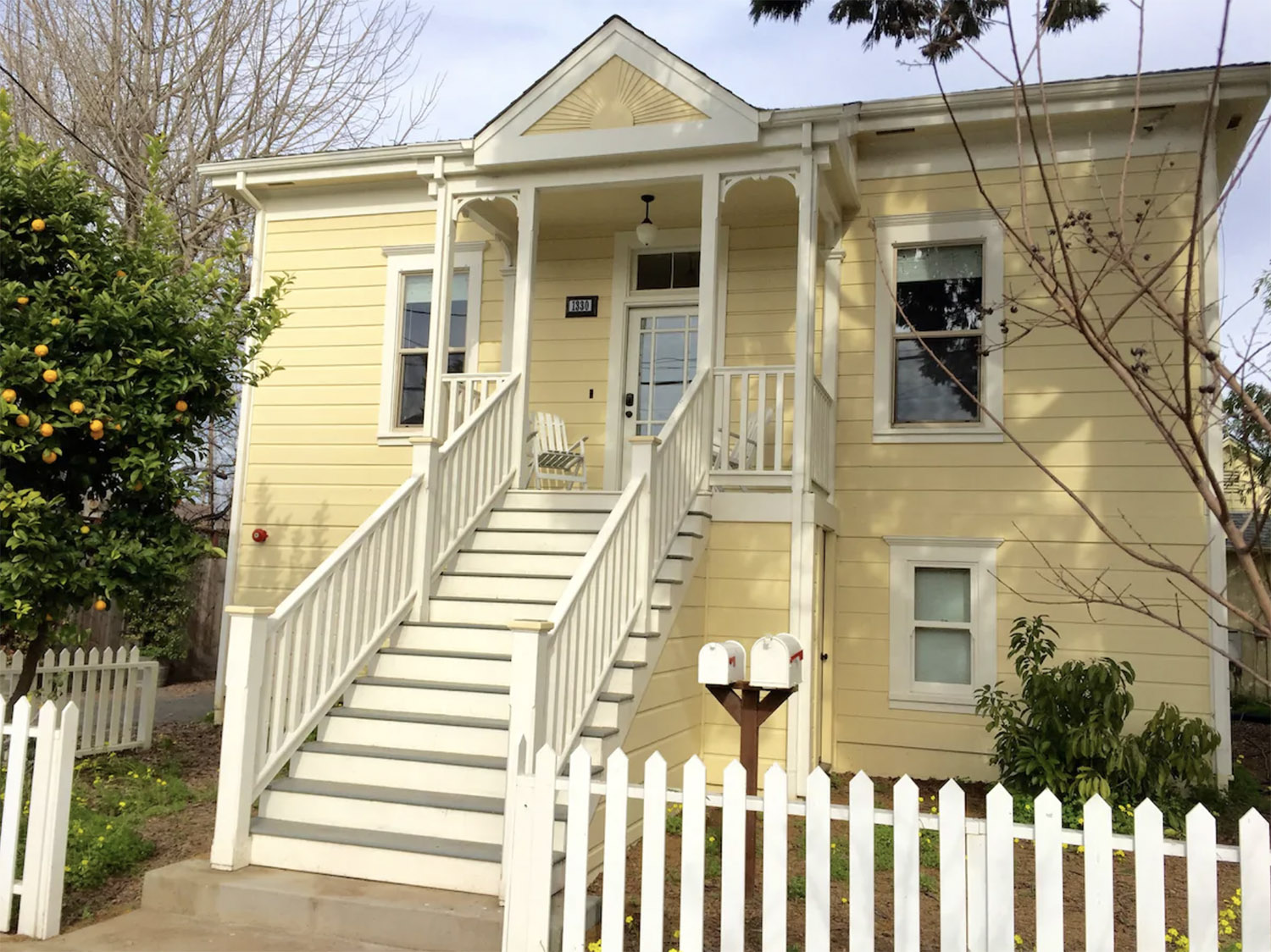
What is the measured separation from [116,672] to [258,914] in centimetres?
426

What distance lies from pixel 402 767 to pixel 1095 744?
14.2 feet

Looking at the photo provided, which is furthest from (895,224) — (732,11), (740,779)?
(740,779)

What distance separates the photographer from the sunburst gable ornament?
313 inches

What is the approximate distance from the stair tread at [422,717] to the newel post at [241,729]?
0.77m

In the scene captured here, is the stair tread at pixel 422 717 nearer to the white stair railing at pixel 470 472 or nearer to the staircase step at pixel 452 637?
the staircase step at pixel 452 637

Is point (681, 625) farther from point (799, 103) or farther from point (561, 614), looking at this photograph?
point (799, 103)

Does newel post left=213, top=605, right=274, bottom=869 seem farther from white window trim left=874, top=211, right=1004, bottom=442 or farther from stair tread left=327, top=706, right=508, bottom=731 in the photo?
white window trim left=874, top=211, right=1004, bottom=442

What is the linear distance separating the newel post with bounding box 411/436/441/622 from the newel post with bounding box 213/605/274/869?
168 cm

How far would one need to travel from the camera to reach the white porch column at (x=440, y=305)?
865 centimetres

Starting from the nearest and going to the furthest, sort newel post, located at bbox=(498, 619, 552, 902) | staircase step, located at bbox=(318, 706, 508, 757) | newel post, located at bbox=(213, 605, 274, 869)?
newel post, located at bbox=(498, 619, 552, 902) < newel post, located at bbox=(213, 605, 274, 869) < staircase step, located at bbox=(318, 706, 508, 757)

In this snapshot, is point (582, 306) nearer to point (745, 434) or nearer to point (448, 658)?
point (745, 434)

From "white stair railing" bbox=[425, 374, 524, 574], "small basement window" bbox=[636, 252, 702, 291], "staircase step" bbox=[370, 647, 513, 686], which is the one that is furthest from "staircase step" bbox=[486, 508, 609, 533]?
"small basement window" bbox=[636, 252, 702, 291]

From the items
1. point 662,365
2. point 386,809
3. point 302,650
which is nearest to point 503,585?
point 302,650

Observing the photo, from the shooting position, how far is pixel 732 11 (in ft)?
31.2
